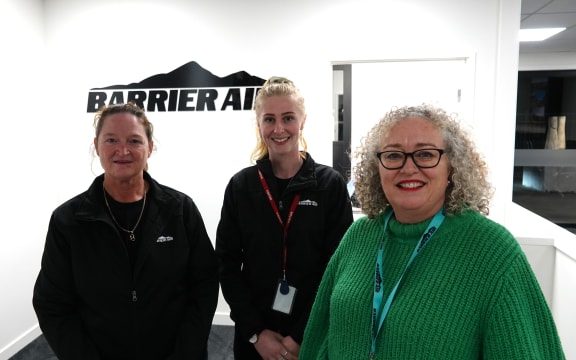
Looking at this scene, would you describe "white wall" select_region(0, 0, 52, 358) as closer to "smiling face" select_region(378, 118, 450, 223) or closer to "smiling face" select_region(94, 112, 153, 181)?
"smiling face" select_region(94, 112, 153, 181)

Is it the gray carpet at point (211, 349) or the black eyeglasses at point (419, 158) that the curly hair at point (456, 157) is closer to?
the black eyeglasses at point (419, 158)


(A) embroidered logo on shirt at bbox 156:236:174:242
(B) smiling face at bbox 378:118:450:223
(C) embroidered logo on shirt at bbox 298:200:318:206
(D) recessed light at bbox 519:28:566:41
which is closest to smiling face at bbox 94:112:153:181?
A: (A) embroidered logo on shirt at bbox 156:236:174:242

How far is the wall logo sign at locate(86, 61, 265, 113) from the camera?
11.9ft

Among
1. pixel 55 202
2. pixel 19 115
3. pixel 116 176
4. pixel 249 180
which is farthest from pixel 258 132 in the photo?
pixel 55 202

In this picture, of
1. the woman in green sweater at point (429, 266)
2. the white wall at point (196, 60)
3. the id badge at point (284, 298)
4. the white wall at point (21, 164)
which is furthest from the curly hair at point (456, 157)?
the white wall at point (21, 164)

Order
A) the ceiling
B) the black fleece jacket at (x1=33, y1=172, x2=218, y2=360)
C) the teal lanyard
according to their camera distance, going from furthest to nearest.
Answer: the ceiling → the black fleece jacket at (x1=33, y1=172, x2=218, y2=360) → the teal lanyard

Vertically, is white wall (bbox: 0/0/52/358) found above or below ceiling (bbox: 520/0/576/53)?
below

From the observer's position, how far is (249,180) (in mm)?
1795

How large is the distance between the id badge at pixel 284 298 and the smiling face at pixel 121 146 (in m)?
0.74

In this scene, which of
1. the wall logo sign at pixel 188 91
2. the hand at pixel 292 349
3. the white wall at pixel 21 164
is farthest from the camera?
the wall logo sign at pixel 188 91

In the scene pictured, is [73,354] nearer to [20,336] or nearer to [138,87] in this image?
[20,336]

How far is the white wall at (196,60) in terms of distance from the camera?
130 inches

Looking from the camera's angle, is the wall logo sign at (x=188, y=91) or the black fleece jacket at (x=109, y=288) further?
the wall logo sign at (x=188, y=91)

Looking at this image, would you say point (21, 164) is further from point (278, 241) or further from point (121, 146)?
point (278, 241)
